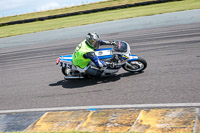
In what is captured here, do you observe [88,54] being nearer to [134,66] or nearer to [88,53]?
[88,53]

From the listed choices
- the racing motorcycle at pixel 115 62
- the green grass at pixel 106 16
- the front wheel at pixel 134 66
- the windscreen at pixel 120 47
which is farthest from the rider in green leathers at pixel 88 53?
the green grass at pixel 106 16

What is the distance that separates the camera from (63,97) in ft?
25.3

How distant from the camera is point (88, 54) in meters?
8.21

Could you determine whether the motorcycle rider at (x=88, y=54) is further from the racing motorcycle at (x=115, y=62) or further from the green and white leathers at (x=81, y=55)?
the racing motorcycle at (x=115, y=62)

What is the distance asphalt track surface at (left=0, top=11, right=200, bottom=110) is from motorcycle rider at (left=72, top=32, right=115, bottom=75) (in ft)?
2.04

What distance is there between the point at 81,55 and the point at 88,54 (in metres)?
0.30

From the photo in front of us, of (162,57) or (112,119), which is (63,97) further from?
(162,57)

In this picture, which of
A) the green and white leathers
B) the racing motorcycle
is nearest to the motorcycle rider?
the green and white leathers

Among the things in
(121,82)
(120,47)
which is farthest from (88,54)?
(121,82)

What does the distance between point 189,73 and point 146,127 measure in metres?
3.57

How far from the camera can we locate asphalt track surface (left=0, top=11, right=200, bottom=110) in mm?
6883

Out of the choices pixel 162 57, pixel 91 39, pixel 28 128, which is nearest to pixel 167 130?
pixel 28 128

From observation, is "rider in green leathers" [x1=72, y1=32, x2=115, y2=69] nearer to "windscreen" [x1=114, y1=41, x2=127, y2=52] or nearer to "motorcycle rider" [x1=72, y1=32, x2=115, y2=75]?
"motorcycle rider" [x1=72, y1=32, x2=115, y2=75]

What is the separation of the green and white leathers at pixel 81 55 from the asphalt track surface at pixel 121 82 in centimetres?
65
